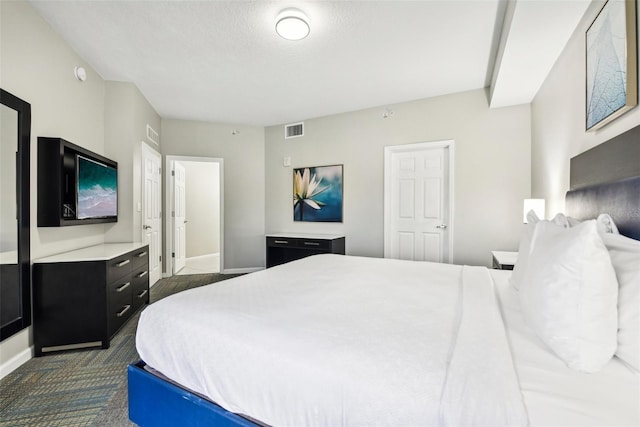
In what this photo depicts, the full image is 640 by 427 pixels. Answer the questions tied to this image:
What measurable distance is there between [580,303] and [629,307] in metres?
0.11

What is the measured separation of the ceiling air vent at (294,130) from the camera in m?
4.88

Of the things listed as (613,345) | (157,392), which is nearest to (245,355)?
(157,392)

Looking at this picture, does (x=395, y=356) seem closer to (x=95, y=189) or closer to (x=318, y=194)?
(x=95, y=189)

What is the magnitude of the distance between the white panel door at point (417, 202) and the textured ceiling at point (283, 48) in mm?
776

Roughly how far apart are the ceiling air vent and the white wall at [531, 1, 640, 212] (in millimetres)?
3099

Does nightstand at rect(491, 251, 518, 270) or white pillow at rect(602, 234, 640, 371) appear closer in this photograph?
white pillow at rect(602, 234, 640, 371)

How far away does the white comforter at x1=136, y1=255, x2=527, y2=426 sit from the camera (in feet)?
2.54

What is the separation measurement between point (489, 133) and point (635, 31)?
2273 millimetres

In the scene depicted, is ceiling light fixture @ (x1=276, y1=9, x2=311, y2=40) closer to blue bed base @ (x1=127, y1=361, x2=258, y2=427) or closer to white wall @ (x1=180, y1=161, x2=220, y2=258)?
blue bed base @ (x1=127, y1=361, x2=258, y2=427)

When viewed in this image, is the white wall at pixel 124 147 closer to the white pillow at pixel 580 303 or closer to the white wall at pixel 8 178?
the white wall at pixel 8 178

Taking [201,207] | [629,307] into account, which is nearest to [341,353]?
[629,307]

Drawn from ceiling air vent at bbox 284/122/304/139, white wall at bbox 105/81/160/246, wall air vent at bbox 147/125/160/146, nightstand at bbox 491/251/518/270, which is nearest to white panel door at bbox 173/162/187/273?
wall air vent at bbox 147/125/160/146

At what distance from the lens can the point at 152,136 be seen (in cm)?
426

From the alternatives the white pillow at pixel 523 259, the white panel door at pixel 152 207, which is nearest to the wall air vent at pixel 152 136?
the white panel door at pixel 152 207
